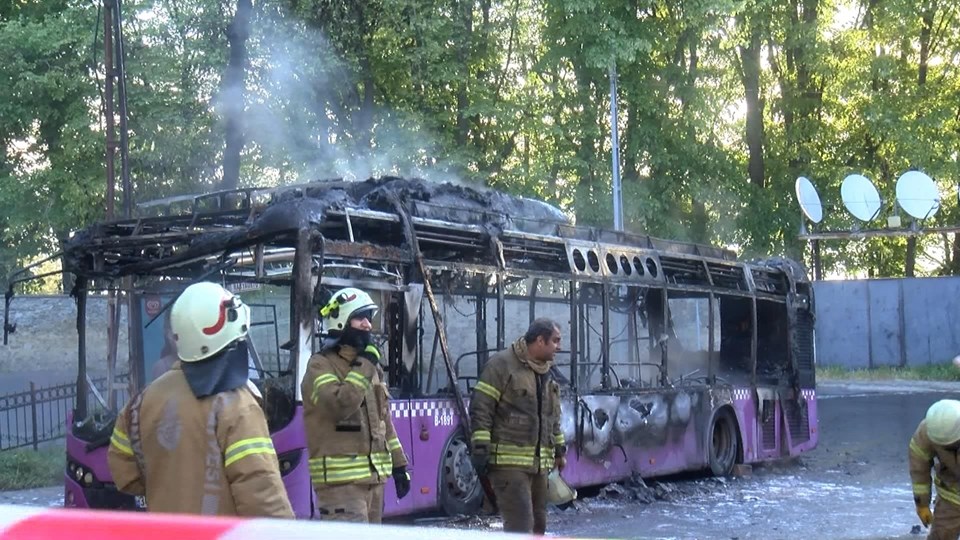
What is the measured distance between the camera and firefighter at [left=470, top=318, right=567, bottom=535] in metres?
7.90

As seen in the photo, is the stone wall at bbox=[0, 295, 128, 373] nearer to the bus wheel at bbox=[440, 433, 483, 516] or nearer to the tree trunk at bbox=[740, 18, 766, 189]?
the bus wheel at bbox=[440, 433, 483, 516]

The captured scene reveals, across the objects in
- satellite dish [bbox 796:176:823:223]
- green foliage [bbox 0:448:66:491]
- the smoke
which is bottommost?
green foliage [bbox 0:448:66:491]

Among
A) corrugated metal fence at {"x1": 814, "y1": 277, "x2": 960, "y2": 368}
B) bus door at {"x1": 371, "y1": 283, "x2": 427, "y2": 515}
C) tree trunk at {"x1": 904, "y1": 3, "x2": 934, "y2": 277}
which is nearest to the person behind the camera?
bus door at {"x1": 371, "y1": 283, "x2": 427, "y2": 515}

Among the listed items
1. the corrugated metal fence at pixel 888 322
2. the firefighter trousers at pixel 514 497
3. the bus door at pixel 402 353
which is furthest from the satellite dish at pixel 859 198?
the firefighter trousers at pixel 514 497

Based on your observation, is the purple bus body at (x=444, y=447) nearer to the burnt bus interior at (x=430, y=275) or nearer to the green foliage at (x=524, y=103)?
the burnt bus interior at (x=430, y=275)

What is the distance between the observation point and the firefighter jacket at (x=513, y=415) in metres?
7.92

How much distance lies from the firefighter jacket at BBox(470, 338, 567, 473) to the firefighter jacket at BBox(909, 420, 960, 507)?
221cm

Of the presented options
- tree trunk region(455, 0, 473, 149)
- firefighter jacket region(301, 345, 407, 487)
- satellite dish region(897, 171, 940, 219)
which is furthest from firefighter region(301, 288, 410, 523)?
satellite dish region(897, 171, 940, 219)

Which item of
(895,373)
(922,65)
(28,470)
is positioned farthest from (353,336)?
(922,65)

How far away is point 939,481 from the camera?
24.2 feet

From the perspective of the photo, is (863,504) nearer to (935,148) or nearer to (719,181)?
(719,181)

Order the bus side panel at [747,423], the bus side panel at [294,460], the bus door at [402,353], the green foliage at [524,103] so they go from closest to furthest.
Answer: the bus side panel at [294,460]
the bus door at [402,353]
the bus side panel at [747,423]
the green foliage at [524,103]

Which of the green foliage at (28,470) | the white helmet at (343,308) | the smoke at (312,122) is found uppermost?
the smoke at (312,122)

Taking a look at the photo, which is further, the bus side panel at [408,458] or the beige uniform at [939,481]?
the bus side panel at [408,458]
